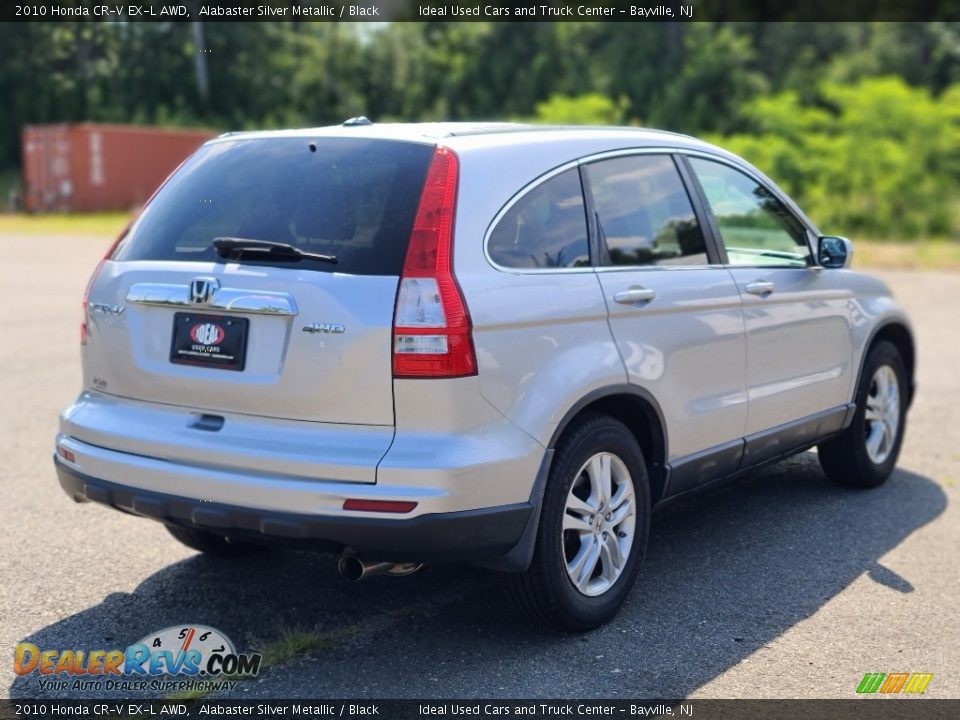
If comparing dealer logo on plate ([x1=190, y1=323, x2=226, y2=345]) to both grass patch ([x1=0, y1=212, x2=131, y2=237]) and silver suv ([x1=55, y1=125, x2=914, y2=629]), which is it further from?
grass patch ([x1=0, y1=212, x2=131, y2=237])

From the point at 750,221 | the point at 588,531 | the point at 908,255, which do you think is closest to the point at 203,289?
the point at 588,531

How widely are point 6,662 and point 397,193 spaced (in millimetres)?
2035

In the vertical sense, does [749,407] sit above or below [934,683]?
above

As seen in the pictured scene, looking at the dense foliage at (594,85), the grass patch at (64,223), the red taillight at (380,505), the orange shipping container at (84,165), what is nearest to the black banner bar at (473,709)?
the red taillight at (380,505)

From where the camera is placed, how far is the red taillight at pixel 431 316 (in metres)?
3.47

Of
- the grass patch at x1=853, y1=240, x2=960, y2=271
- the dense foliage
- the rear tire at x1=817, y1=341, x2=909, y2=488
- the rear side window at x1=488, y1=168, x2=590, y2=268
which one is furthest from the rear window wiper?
the grass patch at x1=853, y1=240, x2=960, y2=271

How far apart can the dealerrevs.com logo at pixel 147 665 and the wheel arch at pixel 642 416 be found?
1.39m

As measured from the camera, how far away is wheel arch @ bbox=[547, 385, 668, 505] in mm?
4000

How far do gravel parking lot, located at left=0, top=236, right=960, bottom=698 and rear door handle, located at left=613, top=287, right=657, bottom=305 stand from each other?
1186mm

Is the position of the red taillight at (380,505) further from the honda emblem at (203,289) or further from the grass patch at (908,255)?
the grass patch at (908,255)

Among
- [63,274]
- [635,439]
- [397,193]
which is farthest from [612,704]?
[63,274]

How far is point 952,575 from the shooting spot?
4.83 meters

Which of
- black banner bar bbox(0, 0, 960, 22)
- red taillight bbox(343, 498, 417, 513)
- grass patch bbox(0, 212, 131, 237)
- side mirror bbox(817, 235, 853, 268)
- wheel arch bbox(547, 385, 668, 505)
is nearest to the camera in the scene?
red taillight bbox(343, 498, 417, 513)

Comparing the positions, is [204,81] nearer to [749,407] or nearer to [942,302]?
[942,302]
